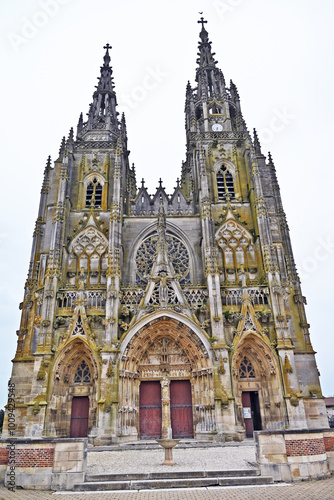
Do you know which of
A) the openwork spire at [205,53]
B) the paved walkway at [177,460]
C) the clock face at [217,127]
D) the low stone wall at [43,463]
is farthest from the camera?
the openwork spire at [205,53]

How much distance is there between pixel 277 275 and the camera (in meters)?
19.4

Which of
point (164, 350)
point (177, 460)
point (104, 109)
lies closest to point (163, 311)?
point (164, 350)

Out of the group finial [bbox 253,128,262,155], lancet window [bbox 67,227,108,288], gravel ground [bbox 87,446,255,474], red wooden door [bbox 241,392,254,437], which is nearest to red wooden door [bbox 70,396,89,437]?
gravel ground [bbox 87,446,255,474]

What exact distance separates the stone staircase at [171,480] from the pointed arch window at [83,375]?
9021mm

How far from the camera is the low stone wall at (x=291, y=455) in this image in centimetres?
931

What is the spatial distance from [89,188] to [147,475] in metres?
18.6

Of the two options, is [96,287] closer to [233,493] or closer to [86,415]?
[86,415]

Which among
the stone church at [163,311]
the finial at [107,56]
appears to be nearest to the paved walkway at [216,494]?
the stone church at [163,311]

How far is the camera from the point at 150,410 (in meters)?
18.2

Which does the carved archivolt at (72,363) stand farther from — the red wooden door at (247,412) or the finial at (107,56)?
the finial at (107,56)

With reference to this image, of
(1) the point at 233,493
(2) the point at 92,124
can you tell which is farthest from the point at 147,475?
(2) the point at 92,124

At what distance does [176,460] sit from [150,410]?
6.65 meters

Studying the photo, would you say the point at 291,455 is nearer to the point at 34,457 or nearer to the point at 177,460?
the point at 177,460

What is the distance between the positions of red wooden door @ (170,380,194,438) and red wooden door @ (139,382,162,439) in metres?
0.69
